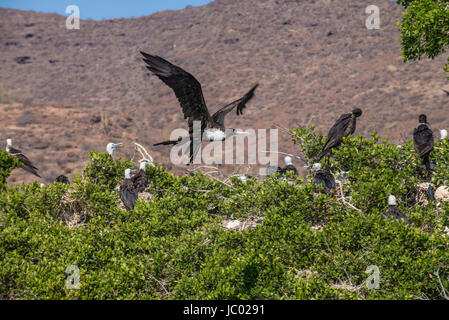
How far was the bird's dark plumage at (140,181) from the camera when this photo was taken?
32.4 feet

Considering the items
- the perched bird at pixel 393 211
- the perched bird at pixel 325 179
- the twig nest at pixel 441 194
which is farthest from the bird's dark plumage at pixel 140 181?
the twig nest at pixel 441 194

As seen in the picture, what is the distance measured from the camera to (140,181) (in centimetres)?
994

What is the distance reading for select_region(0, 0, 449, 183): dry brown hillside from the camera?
36.6 m

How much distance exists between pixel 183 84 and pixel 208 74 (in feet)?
146

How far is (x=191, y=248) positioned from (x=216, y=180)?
7.24 feet

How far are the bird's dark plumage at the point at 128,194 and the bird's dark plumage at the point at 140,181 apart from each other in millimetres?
464

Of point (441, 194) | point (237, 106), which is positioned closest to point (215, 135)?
point (237, 106)

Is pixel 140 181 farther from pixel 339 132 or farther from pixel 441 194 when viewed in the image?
pixel 441 194

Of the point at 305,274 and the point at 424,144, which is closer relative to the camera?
the point at 305,274

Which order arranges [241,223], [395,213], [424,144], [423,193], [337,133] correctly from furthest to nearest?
[337,133], [424,144], [423,193], [241,223], [395,213]

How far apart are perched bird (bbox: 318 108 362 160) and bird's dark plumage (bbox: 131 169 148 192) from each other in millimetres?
3259

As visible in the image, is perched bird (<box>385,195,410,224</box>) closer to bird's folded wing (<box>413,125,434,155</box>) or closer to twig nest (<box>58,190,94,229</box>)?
bird's folded wing (<box>413,125,434,155</box>)
